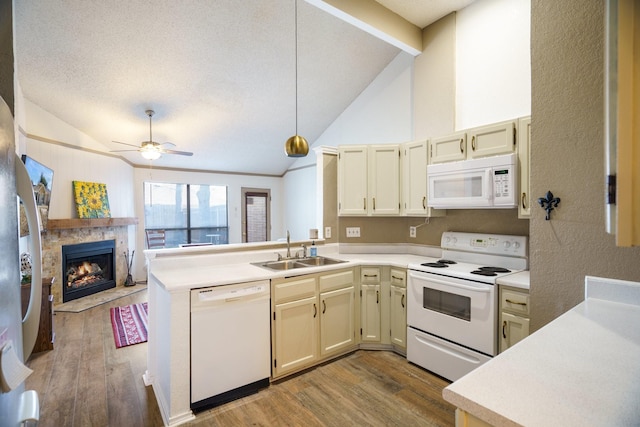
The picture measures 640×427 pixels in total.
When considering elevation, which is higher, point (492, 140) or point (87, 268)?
point (492, 140)

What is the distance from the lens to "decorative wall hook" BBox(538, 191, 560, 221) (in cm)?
165

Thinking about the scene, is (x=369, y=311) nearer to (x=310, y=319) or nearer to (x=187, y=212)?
(x=310, y=319)

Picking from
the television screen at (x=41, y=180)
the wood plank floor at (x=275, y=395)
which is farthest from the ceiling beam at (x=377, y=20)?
the television screen at (x=41, y=180)

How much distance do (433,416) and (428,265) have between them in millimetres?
1148

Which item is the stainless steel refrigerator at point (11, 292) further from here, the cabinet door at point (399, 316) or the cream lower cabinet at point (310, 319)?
the cabinet door at point (399, 316)

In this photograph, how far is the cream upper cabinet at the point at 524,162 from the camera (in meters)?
2.35

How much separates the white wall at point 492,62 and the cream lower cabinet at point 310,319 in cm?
218

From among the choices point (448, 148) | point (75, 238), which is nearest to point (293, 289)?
point (448, 148)

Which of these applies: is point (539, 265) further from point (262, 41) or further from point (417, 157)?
point (262, 41)

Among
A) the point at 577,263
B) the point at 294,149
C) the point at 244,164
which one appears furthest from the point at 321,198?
the point at 244,164

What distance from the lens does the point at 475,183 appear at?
264cm

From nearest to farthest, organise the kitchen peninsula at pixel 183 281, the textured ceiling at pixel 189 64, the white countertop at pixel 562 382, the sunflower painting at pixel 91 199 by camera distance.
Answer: the white countertop at pixel 562 382, the kitchen peninsula at pixel 183 281, the textured ceiling at pixel 189 64, the sunflower painting at pixel 91 199

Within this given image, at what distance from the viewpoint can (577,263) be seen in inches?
62.4

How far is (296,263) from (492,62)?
2.83m
